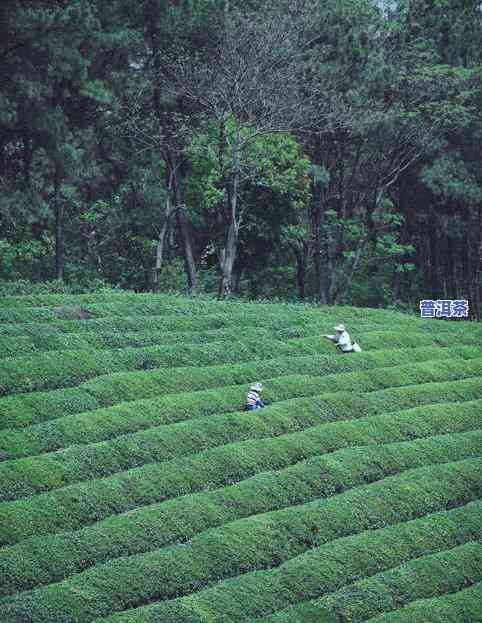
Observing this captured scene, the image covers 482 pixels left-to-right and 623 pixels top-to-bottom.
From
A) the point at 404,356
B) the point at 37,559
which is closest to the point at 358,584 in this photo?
the point at 37,559

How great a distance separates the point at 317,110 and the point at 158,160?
23.6 feet

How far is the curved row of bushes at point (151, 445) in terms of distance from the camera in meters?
16.2

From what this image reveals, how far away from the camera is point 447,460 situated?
20.2 meters

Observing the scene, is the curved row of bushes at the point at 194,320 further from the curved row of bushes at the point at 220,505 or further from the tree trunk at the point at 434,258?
the tree trunk at the point at 434,258

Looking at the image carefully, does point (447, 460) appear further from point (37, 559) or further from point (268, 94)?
point (268, 94)

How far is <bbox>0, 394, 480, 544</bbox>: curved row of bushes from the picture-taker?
15211 mm

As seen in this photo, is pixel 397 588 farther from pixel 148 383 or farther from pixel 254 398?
pixel 148 383

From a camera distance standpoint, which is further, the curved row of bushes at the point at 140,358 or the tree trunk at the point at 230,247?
the tree trunk at the point at 230,247

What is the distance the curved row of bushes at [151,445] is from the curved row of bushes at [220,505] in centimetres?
109


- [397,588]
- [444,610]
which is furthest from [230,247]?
[444,610]

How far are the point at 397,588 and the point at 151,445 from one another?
5113 mm

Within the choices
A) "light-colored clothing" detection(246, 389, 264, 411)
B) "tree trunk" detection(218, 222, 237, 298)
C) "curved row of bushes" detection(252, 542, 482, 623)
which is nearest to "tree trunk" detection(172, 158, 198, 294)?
"tree trunk" detection(218, 222, 237, 298)

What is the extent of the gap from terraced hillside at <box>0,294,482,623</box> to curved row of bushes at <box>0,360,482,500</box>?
4 cm

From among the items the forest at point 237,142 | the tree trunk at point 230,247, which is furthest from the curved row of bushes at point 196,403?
the forest at point 237,142
